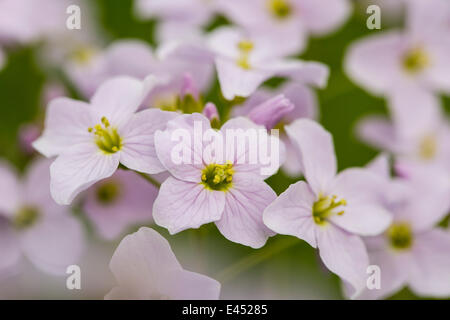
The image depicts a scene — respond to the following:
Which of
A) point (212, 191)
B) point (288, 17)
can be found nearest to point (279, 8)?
point (288, 17)

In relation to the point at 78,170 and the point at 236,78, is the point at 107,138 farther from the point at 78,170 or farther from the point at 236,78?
the point at 236,78

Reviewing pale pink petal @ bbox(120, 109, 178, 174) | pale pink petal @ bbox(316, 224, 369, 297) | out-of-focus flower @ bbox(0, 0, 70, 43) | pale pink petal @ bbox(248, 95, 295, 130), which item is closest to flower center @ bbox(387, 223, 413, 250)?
pale pink petal @ bbox(316, 224, 369, 297)

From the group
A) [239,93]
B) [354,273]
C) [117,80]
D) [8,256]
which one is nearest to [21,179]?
[8,256]

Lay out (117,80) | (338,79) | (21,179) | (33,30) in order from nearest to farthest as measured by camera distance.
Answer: (117,80) < (21,179) < (33,30) < (338,79)

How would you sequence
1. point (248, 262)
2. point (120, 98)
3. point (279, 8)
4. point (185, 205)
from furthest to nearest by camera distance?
point (279, 8) → point (248, 262) → point (120, 98) → point (185, 205)

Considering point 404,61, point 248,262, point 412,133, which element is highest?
point 404,61

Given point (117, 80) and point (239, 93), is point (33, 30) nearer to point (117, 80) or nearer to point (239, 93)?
point (117, 80)

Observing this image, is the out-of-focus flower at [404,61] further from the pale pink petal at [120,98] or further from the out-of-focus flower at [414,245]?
the pale pink petal at [120,98]

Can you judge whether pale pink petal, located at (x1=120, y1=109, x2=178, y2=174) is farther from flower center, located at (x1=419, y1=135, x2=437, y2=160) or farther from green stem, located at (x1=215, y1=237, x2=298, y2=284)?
flower center, located at (x1=419, y1=135, x2=437, y2=160)
